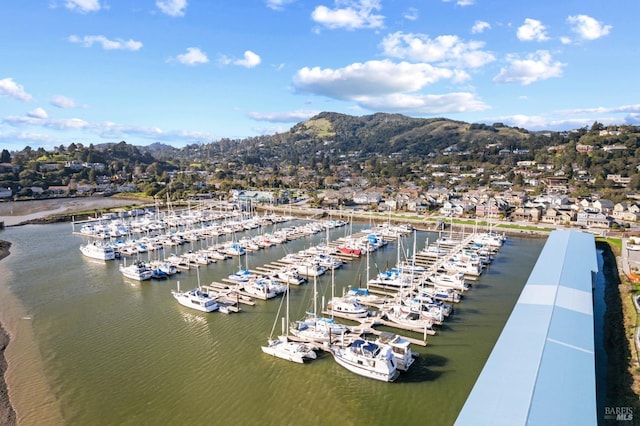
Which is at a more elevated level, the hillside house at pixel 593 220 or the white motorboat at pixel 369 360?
the hillside house at pixel 593 220

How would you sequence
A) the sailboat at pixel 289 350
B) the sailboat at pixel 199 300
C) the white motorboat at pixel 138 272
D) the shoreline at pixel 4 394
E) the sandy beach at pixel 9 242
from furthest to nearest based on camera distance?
the white motorboat at pixel 138 272, the sailboat at pixel 199 300, the sailboat at pixel 289 350, the sandy beach at pixel 9 242, the shoreline at pixel 4 394

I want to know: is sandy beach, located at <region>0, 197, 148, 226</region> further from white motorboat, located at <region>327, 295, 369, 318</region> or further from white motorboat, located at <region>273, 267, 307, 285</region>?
white motorboat, located at <region>327, 295, 369, 318</region>

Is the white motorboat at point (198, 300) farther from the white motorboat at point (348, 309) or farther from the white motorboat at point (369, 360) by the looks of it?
the white motorboat at point (369, 360)

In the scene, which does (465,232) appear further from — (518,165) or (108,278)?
(518,165)


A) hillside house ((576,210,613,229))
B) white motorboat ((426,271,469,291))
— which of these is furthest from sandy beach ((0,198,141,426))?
hillside house ((576,210,613,229))

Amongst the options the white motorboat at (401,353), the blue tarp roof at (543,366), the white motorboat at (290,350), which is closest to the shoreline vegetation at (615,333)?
the blue tarp roof at (543,366)

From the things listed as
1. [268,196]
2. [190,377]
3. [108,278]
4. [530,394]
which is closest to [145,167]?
[268,196]
